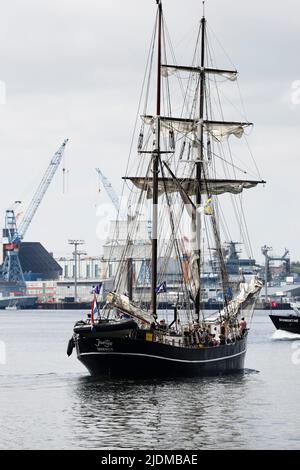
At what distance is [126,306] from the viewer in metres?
86.5

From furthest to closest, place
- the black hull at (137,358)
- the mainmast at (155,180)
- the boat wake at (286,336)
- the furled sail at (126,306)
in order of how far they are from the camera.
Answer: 1. the boat wake at (286,336)
2. the mainmast at (155,180)
3. the furled sail at (126,306)
4. the black hull at (137,358)

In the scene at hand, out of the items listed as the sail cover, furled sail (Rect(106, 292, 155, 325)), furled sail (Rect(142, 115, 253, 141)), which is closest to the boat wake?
the sail cover

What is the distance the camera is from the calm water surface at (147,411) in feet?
189

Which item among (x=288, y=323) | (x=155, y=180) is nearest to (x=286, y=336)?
(x=288, y=323)

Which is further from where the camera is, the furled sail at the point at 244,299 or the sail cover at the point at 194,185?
the furled sail at the point at 244,299

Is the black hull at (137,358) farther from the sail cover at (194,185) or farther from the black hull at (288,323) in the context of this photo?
the black hull at (288,323)

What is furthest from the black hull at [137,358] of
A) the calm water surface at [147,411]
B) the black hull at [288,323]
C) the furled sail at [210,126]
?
the black hull at [288,323]

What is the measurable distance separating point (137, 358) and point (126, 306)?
21.1 feet

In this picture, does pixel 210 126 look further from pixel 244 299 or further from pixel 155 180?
pixel 155 180

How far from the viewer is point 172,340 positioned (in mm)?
83438

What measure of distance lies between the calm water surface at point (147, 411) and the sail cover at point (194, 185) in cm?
1389

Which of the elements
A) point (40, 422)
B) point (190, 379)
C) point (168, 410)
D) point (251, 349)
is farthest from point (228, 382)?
point (251, 349)
